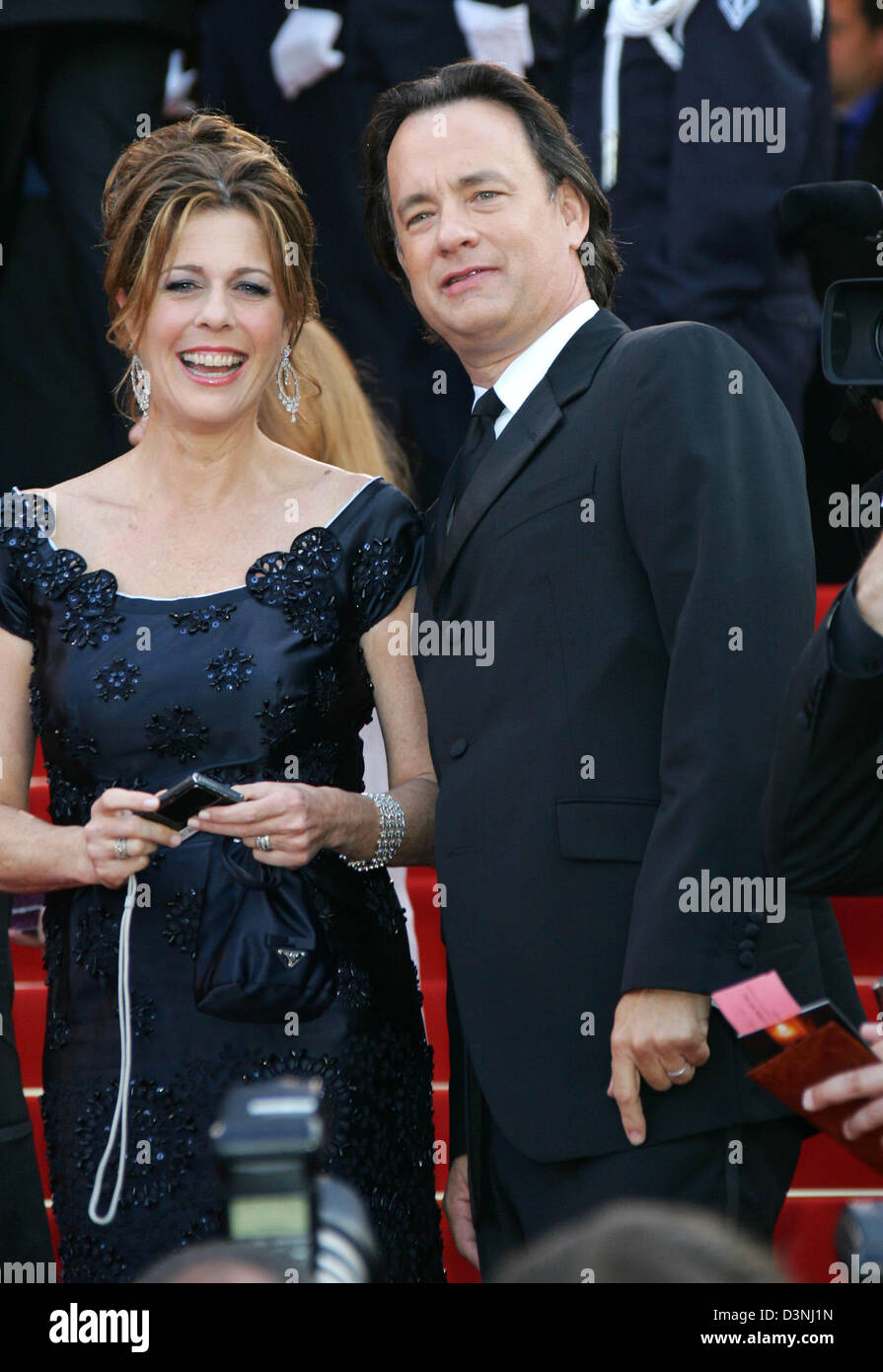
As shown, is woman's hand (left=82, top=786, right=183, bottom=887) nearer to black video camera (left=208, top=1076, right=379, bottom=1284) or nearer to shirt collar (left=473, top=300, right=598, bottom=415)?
shirt collar (left=473, top=300, right=598, bottom=415)

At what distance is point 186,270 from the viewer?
8.44 feet

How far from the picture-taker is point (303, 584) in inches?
100

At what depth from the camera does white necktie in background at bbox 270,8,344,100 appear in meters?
4.18

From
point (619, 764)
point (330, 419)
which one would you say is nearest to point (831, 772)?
point (619, 764)

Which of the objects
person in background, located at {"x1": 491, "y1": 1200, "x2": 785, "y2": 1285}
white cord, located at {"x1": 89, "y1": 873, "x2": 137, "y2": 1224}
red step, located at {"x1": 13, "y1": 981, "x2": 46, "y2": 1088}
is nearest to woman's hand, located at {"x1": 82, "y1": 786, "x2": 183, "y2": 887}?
white cord, located at {"x1": 89, "y1": 873, "x2": 137, "y2": 1224}

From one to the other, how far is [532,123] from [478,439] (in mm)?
481

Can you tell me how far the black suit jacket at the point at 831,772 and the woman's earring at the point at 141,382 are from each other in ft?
4.34

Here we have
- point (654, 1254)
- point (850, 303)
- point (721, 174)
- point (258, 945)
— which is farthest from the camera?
point (721, 174)

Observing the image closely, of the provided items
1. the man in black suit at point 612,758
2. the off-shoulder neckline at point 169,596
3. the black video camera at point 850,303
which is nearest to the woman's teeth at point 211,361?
the off-shoulder neckline at point 169,596

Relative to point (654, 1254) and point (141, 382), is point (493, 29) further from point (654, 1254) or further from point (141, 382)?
point (654, 1254)

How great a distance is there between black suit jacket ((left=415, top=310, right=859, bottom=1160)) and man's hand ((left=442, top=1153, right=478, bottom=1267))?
0.31m

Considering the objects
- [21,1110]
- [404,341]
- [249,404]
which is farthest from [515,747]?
[404,341]

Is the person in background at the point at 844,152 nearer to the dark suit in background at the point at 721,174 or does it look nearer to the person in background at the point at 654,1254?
the dark suit in background at the point at 721,174
